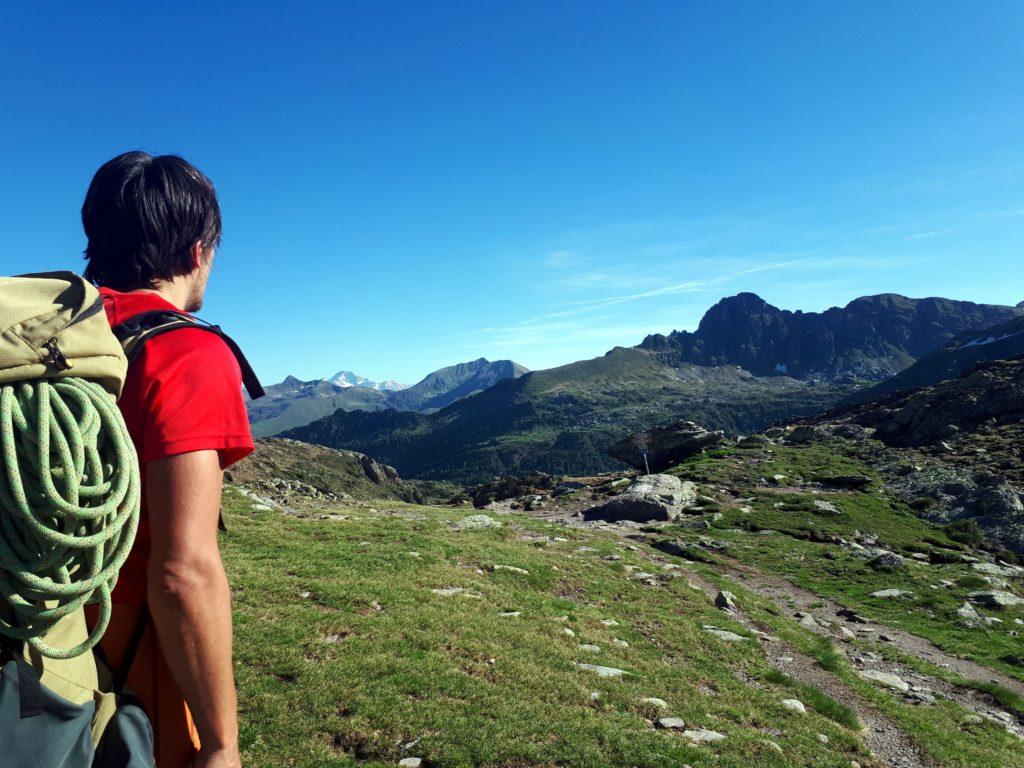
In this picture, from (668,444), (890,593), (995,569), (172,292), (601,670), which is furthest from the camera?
(668,444)

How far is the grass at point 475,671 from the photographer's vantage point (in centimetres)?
869

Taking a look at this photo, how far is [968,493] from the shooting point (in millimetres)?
56938

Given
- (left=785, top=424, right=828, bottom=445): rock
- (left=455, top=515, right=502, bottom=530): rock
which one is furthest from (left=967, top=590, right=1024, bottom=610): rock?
(left=785, top=424, right=828, bottom=445): rock

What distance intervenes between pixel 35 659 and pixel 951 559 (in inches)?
1933

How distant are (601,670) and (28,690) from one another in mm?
11820

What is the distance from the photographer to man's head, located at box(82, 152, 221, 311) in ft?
12.2

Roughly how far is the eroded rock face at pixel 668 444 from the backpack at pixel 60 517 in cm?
8844

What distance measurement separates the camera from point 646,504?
4694 cm

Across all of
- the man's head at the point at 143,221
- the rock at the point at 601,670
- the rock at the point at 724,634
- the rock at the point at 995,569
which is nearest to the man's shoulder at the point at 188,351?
the man's head at the point at 143,221

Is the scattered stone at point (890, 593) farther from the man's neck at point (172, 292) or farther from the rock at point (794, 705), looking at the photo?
the man's neck at point (172, 292)

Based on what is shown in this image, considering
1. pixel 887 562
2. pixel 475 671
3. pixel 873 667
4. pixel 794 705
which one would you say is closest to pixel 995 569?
pixel 887 562

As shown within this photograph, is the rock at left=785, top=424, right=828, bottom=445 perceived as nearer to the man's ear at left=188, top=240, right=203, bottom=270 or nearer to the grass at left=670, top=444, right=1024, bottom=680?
the grass at left=670, top=444, right=1024, bottom=680

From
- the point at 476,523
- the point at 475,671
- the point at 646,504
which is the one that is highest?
the point at 475,671

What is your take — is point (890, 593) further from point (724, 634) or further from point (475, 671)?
point (475, 671)
